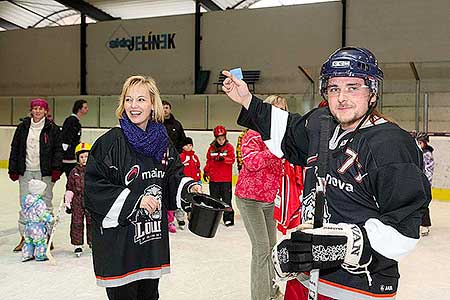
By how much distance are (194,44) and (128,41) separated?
2.04 m

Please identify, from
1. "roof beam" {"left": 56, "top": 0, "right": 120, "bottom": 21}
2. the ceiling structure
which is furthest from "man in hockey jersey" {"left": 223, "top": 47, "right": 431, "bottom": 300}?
"roof beam" {"left": 56, "top": 0, "right": 120, "bottom": 21}

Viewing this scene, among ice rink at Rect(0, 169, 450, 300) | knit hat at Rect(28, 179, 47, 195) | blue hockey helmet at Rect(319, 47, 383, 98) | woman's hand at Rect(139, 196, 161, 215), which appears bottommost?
ice rink at Rect(0, 169, 450, 300)

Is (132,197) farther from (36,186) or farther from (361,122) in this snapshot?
(36,186)

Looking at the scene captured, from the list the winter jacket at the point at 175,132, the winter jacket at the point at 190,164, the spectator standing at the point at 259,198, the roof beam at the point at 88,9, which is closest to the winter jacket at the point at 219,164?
the winter jacket at the point at 190,164

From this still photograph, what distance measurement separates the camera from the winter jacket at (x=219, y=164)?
570cm

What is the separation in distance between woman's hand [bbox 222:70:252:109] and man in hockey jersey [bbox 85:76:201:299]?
0.59m

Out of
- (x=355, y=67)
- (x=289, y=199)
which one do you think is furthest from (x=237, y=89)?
(x=289, y=199)

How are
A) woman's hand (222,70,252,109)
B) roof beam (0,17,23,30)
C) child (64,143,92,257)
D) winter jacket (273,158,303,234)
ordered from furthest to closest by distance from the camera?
1. roof beam (0,17,23,30)
2. child (64,143,92,257)
3. winter jacket (273,158,303,234)
4. woman's hand (222,70,252,109)

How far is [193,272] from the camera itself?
393cm

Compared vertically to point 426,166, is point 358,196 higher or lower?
higher

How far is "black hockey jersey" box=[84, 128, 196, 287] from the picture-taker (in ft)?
7.06

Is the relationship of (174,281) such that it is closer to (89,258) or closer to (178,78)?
(89,258)

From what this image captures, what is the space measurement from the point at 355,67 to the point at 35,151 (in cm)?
356

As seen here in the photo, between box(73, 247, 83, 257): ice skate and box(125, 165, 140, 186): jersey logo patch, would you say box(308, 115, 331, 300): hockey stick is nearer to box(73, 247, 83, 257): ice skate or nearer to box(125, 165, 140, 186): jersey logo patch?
box(125, 165, 140, 186): jersey logo patch
